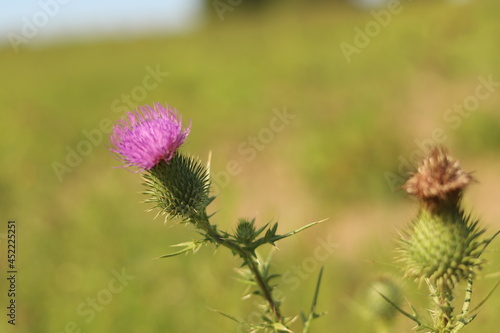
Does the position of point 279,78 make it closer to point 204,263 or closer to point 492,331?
point 204,263

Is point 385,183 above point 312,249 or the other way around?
above

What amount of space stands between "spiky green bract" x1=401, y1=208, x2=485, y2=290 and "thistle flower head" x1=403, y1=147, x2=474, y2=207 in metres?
0.09

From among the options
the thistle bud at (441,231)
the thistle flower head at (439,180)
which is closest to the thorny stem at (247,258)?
the thistle bud at (441,231)

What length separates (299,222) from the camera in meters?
7.18

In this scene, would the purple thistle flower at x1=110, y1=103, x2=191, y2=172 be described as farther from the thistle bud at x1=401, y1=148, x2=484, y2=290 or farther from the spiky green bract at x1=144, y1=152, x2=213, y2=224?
the thistle bud at x1=401, y1=148, x2=484, y2=290

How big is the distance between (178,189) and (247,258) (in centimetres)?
49

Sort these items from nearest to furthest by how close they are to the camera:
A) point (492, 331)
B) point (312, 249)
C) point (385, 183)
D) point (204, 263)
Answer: point (492, 331) → point (204, 263) → point (312, 249) → point (385, 183)

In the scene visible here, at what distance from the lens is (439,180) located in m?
2.35

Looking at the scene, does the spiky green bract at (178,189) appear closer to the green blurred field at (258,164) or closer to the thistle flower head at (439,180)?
the green blurred field at (258,164)

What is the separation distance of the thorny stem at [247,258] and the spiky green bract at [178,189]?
7cm

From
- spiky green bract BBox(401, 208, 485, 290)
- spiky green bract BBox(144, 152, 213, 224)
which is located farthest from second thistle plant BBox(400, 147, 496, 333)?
spiky green bract BBox(144, 152, 213, 224)

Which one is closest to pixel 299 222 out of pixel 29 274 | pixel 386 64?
pixel 29 274

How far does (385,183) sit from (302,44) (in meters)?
8.51

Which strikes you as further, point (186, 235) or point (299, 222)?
point (299, 222)
